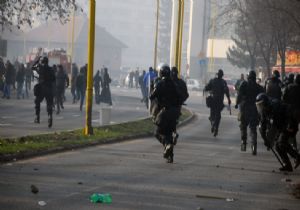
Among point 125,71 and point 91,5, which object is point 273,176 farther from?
point 125,71

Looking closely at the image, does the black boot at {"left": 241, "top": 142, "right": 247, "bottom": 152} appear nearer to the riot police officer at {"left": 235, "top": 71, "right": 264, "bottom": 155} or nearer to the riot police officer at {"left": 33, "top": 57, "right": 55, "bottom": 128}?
the riot police officer at {"left": 235, "top": 71, "right": 264, "bottom": 155}

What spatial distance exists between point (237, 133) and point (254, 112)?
7392mm

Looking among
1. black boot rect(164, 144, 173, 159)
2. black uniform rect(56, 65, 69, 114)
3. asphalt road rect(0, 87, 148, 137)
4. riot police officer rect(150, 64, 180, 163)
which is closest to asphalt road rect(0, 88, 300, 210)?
black boot rect(164, 144, 173, 159)

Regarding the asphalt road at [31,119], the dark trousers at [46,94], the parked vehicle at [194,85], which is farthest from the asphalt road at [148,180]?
the parked vehicle at [194,85]

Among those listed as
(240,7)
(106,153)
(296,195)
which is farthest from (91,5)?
(240,7)

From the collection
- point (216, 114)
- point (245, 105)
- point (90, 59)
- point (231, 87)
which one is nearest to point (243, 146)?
point (245, 105)

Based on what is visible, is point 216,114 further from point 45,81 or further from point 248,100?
point 45,81

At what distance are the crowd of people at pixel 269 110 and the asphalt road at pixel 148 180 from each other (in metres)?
0.50

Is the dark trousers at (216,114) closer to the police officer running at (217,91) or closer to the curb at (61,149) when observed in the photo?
the police officer running at (217,91)

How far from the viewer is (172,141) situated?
615 inches

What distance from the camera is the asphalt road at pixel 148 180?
10.1m

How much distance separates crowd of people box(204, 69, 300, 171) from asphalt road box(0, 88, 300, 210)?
19.6 inches

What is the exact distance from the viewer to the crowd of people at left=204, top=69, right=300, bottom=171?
1462cm

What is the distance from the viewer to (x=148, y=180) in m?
12.4
